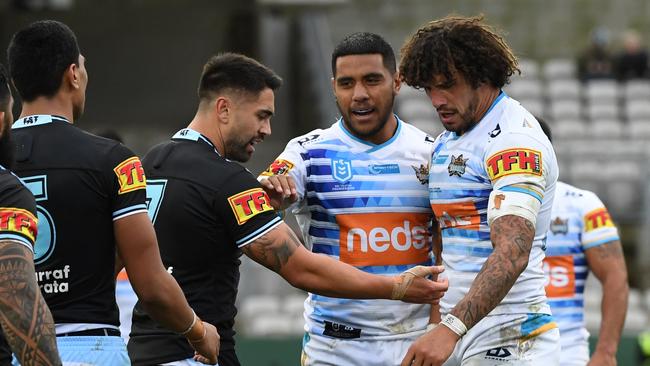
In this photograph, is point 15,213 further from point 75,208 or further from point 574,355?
point 574,355

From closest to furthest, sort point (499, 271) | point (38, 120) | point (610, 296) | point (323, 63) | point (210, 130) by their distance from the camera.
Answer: point (38, 120)
point (499, 271)
point (210, 130)
point (610, 296)
point (323, 63)

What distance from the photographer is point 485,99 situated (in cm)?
566

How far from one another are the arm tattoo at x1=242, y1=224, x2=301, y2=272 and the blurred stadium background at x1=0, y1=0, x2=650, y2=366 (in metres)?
10.5

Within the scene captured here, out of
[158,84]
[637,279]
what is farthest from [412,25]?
[637,279]

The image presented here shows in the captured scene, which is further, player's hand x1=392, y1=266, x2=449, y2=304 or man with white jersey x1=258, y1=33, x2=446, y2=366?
man with white jersey x1=258, y1=33, x2=446, y2=366

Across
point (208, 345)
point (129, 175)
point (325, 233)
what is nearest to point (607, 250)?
point (325, 233)

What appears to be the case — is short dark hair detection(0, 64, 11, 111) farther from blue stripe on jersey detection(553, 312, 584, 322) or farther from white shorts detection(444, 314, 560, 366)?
blue stripe on jersey detection(553, 312, 584, 322)

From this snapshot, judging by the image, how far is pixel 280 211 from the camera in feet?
20.5

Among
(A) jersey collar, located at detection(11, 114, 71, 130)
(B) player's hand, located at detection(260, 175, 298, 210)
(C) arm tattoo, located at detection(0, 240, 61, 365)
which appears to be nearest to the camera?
(C) arm tattoo, located at detection(0, 240, 61, 365)

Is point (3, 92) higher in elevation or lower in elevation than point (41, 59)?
lower

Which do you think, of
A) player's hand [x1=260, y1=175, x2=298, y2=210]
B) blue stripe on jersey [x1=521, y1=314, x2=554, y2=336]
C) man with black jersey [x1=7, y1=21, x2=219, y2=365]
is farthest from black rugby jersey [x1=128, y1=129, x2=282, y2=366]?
blue stripe on jersey [x1=521, y1=314, x2=554, y2=336]

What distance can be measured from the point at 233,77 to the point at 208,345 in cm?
137

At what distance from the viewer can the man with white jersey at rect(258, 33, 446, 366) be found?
244 inches

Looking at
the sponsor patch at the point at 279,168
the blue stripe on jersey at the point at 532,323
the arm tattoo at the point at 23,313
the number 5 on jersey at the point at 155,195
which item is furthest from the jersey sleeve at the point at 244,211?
the arm tattoo at the point at 23,313
